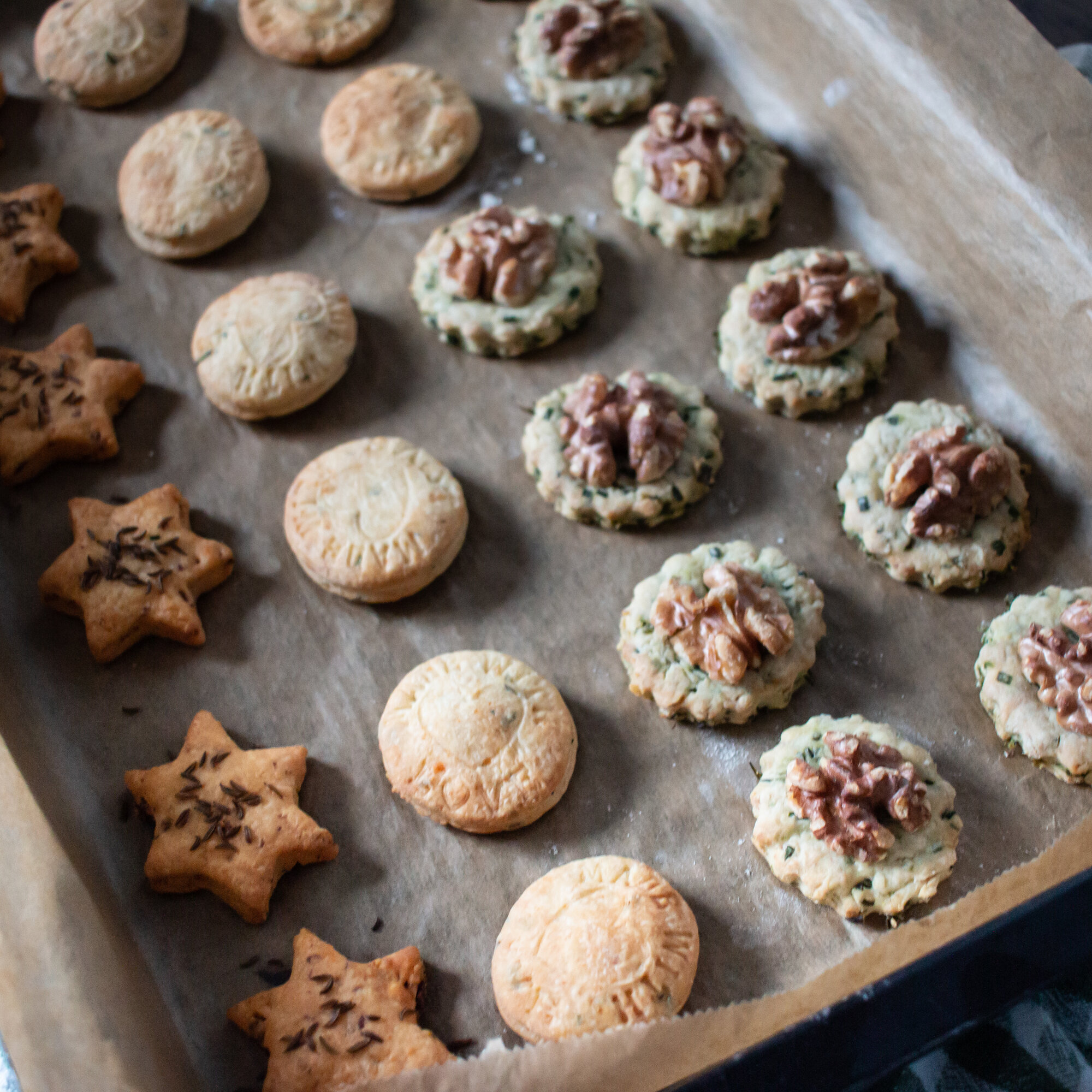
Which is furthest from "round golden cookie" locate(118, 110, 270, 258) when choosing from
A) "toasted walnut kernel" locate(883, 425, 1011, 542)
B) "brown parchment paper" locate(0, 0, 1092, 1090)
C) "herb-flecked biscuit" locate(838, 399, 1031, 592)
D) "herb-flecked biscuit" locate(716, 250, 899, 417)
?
"toasted walnut kernel" locate(883, 425, 1011, 542)

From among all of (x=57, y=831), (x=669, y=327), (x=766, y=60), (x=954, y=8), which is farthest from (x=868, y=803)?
(x=766, y=60)

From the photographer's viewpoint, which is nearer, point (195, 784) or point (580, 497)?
point (195, 784)

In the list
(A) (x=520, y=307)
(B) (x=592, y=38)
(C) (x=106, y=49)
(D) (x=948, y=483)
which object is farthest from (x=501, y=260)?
(C) (x=106, y=49)

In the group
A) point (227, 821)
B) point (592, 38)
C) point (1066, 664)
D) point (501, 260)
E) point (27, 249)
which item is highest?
point (592, 38)

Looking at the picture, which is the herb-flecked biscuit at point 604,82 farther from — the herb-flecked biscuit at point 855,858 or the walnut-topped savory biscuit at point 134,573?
the herb-flecked biscuit at point 855,858

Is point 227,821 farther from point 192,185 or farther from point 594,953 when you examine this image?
point 192,185

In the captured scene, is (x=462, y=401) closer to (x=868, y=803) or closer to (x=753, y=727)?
(x=753, y=727)
